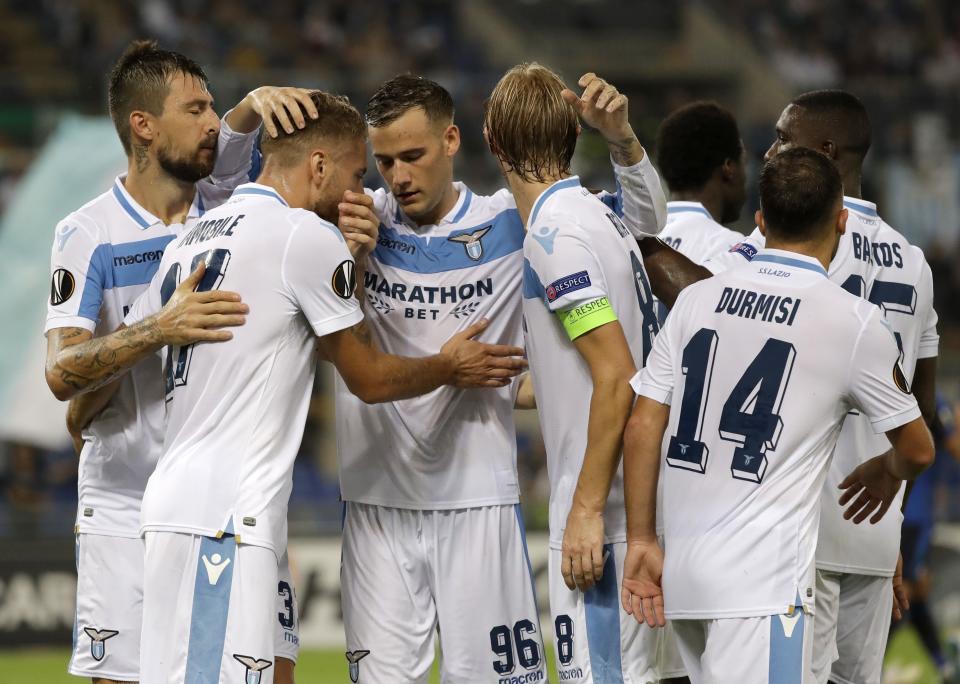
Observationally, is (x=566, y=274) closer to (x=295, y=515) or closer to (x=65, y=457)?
(x=295, y=515)

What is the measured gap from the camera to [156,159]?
4.95 metres

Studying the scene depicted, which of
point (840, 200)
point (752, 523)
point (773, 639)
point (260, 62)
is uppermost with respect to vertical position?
point (260, 62)

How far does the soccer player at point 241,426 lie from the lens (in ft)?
13.0

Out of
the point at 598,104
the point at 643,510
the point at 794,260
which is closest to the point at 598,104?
the point at 598,104

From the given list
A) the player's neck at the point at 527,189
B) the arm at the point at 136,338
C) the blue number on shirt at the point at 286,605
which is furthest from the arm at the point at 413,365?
the blue number on shirt at the point at 286,605

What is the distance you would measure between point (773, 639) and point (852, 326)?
3.07 feet

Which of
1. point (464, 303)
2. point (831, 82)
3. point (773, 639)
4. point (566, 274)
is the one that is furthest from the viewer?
point (831, 82)

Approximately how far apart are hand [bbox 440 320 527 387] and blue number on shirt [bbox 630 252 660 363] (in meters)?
0.44

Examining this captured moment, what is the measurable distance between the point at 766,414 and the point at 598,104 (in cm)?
118

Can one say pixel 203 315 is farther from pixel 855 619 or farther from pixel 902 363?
pixel 855 619

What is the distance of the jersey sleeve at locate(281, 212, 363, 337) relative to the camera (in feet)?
13.3

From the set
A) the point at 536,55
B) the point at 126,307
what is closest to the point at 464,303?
the point at 126,307

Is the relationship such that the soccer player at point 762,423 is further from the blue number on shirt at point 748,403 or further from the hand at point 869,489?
the hand at point 869,489

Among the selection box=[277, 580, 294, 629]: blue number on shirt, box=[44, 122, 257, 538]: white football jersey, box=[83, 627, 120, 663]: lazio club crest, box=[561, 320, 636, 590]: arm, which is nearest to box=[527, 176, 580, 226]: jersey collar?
box=[561, 320, 636, 590]: arm
